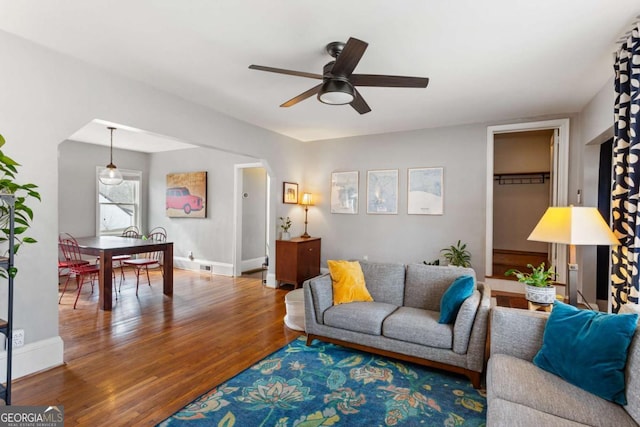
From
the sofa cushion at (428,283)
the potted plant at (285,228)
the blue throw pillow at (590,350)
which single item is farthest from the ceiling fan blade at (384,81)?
the potted plant at (285,228)

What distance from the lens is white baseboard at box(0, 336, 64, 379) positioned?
2.48 meters

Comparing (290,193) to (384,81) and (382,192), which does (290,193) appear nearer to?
(382,192)

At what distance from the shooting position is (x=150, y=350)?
3025 mm

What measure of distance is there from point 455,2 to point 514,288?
408 cm

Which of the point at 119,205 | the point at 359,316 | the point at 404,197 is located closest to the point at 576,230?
the point at 359,316

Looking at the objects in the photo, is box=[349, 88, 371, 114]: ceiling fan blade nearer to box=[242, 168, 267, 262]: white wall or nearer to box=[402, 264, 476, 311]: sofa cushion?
box=[402, 264, 476, 311]: sofa cushion

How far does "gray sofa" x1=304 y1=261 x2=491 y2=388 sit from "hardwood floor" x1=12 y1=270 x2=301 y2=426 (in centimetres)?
61

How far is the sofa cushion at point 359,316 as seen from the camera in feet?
9.18

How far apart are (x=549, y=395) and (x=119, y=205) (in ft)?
25.6

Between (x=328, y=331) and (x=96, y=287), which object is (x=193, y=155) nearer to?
(x=96, y=287)

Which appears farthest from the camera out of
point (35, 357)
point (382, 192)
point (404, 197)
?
point (382, 192)

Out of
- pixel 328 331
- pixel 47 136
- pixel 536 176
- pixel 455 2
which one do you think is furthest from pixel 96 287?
pixel 536 176

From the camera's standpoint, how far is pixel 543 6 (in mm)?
2102

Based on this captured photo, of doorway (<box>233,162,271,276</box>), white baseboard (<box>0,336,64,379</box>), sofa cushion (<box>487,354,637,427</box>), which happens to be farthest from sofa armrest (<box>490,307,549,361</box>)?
doorway (<box>233,162,271,276</box>)
